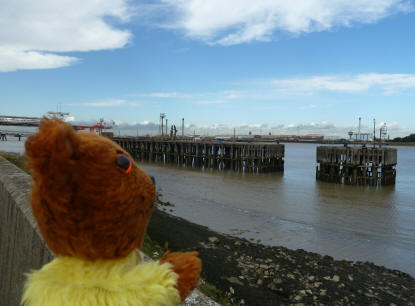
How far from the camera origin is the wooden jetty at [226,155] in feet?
98.8

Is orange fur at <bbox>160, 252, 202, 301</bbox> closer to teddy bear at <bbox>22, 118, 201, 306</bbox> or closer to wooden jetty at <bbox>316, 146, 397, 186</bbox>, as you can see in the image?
teddy bear at <bbox>22, 118, 201, 306</bbox>

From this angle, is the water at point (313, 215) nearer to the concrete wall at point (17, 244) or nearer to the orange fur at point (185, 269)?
the concrete wall at point (17, 244)

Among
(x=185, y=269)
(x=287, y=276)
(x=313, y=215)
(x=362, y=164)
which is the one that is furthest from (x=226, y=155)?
(x=185, y=269)

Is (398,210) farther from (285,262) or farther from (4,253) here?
(4,253)

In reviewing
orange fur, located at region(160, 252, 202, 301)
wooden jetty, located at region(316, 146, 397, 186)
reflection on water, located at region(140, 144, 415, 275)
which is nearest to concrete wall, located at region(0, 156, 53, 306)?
orange fur, located at region(160, 252, 202, 301)

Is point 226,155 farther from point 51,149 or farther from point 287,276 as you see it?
point 51,149

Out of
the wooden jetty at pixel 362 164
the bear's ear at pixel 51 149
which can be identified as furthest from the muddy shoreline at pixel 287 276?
the wooden jetty at pixel 362 164

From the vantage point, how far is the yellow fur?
105 cm

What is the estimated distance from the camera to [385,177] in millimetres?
22500

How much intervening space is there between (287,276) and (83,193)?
244 inches

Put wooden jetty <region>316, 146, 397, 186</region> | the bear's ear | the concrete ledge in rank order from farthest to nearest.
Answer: wooden jetty <region>316, 146, 397, 186</region>, the concrete ledge, the bear's ear

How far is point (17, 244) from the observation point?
399 centimetres

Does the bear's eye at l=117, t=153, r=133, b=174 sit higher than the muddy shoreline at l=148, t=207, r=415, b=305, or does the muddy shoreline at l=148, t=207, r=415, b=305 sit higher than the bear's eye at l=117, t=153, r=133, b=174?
the bear's eye at l=117, t=153, r=133, b=174

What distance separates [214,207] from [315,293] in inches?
345
